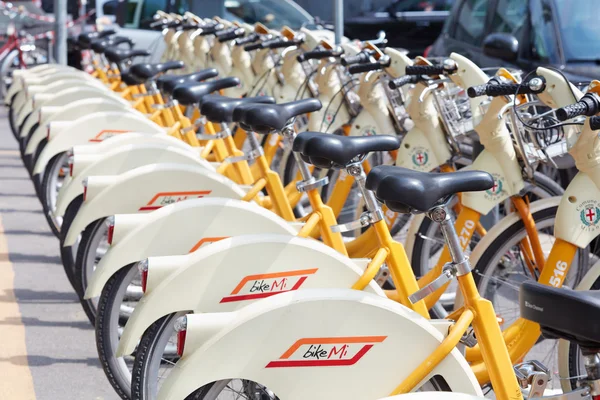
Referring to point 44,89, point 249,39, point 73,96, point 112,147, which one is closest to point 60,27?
point 44,89

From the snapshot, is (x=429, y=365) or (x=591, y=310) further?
(x=429, y=365)

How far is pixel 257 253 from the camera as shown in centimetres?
339

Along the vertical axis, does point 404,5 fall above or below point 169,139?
below

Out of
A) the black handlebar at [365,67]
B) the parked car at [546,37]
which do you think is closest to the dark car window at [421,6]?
the parked car at [546,37]

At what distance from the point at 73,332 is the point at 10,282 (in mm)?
992

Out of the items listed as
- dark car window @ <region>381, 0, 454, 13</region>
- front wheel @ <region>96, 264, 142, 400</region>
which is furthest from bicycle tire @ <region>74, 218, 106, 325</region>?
dark car window @ <region>381, 0, 454, 13</region>

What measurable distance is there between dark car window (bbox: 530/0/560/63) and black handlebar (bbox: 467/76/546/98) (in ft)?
9.57

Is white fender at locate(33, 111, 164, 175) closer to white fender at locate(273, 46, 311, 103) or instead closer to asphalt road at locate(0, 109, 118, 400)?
asphalt road at locate(0, 109, 118, 400)

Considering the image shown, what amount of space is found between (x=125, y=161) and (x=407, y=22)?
40.2ft

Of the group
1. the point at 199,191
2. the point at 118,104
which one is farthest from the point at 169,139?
the point at 118,104

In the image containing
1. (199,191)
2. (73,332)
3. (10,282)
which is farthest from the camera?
(10,282)

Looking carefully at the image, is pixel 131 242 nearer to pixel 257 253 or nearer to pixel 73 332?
pixel 257 253

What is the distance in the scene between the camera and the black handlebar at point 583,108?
3.11 m

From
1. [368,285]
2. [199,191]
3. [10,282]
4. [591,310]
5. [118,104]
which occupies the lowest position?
[10,282]
